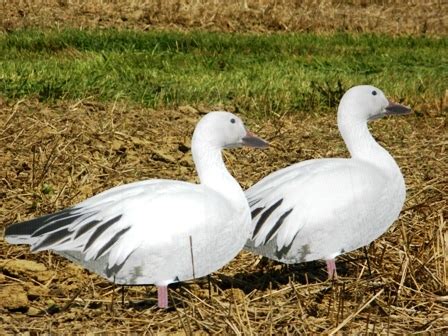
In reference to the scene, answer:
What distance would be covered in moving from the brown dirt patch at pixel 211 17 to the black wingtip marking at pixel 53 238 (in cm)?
1144

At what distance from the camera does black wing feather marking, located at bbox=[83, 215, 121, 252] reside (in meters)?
3.67

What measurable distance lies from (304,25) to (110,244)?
43.6 feet

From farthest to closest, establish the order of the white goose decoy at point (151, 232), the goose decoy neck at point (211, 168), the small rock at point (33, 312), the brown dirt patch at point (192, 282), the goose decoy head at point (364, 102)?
the goose decoy head at point (364, 102)
the small rock at point (33, 312)
the brown dirt patch at point (192, 282)
the goose decoy neck at point (211, 168)
the white goose decoy at point (151, 232)

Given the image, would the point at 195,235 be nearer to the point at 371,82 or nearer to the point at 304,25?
the point at 371,82

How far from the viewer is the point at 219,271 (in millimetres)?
4801

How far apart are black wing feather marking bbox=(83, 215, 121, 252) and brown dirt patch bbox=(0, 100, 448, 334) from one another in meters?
0.39

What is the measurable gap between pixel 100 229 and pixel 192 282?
840 millimetres

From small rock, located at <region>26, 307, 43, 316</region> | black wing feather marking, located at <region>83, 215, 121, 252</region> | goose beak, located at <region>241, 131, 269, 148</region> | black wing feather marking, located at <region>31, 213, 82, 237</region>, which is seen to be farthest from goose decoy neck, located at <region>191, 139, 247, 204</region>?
small rock, located at <region>26, 307, 43, 316</region>

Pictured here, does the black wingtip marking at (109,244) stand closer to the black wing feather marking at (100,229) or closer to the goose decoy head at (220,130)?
the black wing feather marking at (100,229)

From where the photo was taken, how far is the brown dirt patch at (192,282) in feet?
13.1

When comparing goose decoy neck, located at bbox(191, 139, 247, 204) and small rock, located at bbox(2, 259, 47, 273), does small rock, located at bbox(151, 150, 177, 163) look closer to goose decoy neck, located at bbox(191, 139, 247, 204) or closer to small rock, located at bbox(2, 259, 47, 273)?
small rock, located at bbox(2, 259, 47, 273)

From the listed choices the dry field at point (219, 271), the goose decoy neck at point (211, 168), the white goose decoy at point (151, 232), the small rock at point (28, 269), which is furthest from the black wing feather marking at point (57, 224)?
the small rock at point (28, 269)

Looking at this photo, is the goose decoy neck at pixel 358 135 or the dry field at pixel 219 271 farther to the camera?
the goose decoy neck at pixel 358 135

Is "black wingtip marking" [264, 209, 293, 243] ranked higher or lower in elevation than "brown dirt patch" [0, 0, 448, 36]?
lower
